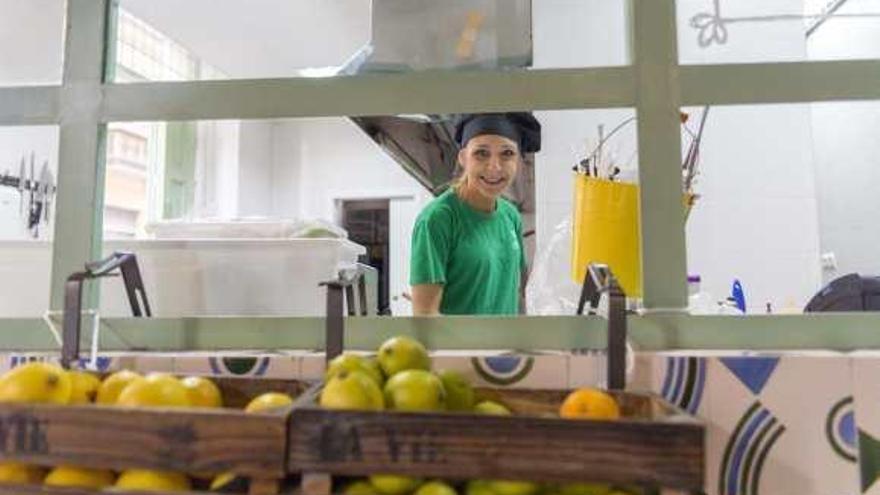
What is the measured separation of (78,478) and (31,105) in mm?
699

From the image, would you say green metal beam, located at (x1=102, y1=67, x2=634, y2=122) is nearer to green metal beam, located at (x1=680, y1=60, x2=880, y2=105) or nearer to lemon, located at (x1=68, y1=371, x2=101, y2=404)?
green metal beam, located at (x1=680, y1=60, x2=880, y2=105)

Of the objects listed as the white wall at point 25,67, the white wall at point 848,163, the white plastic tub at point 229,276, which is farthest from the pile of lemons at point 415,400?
the white wall at point 848,163

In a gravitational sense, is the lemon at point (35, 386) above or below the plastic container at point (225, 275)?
below

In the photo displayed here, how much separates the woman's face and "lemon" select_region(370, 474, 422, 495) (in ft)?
3.15

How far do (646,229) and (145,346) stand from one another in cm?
82

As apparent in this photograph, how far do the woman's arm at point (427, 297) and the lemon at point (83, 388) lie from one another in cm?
64

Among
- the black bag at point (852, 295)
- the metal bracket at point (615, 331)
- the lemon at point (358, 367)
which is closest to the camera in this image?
the lemon at point (358, 367)

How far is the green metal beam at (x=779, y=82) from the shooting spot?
944mm

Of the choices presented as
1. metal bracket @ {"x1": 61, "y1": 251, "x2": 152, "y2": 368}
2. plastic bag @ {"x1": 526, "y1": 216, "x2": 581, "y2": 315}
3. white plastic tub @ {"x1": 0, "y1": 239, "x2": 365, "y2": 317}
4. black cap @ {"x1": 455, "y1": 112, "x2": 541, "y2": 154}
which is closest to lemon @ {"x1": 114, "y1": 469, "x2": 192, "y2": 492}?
metal bracket @ {"x1": 61, "y1": 251, "x2": 152, "y2": 368}

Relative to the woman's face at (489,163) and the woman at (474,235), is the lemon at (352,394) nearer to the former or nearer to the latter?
the woman at (474,235)

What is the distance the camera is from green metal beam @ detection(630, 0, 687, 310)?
3.10 ft

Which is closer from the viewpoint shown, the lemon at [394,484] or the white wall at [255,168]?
the lemon at [394,484]

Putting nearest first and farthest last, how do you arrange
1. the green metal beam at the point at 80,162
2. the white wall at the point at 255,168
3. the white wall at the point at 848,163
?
the green metal beam at the point at 80,162, the white wall at the point at 848,163, the white wall at the point at 255,168

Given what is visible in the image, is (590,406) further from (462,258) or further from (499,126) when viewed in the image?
(499,126)
